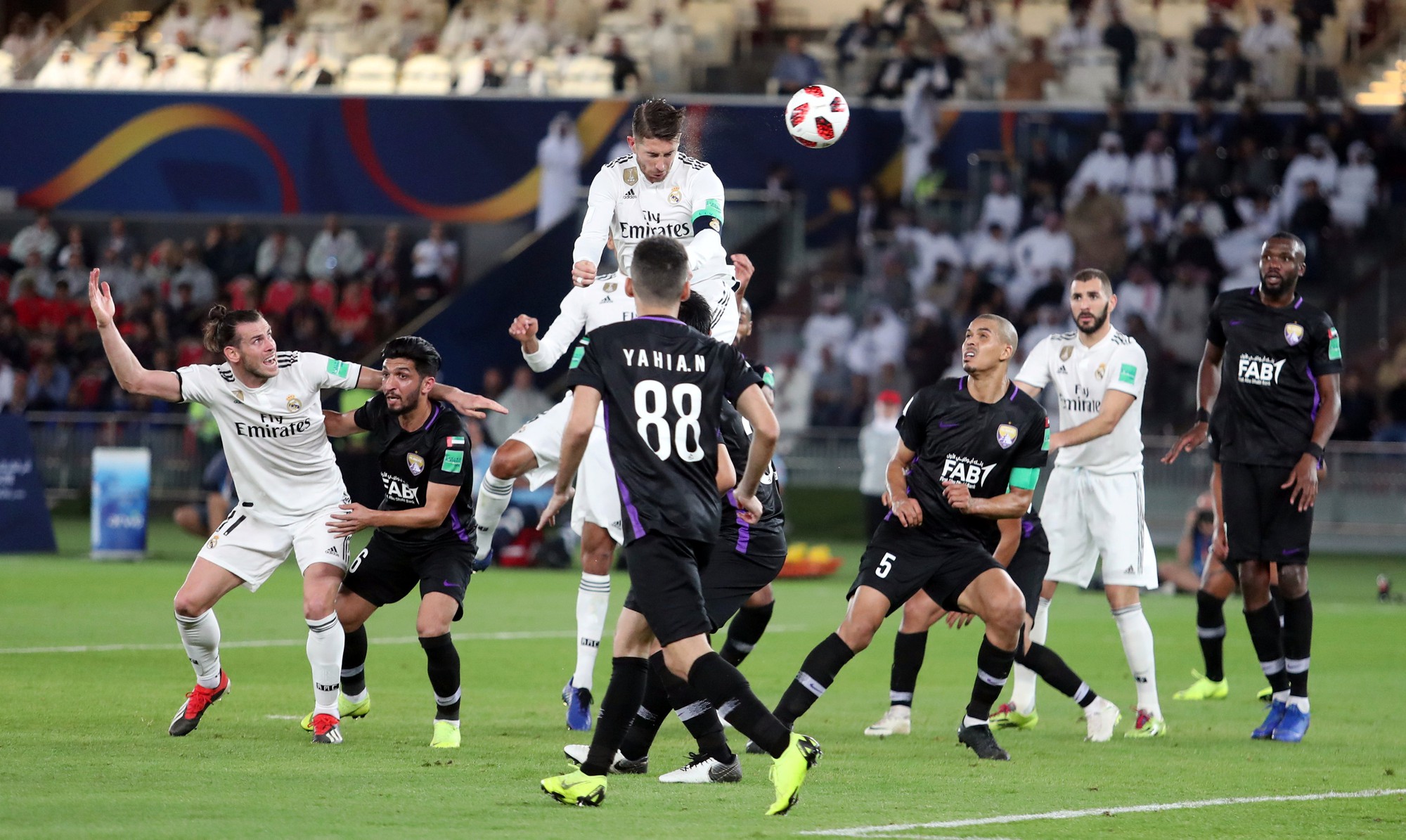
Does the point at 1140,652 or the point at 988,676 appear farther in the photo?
the point at 1140,652

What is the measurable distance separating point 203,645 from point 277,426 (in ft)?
3.66

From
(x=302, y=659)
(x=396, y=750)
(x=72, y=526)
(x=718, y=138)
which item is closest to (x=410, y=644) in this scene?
(x=302, y=659)

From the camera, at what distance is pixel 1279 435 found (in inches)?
381

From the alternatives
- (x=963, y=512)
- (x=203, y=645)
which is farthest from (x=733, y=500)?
(x=203, y=645)

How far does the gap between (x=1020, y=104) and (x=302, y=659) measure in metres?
17.2

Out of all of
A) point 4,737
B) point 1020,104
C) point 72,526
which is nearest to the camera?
point 4,737

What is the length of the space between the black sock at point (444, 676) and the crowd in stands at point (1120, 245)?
15.6m

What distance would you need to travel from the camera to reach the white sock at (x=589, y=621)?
928cm

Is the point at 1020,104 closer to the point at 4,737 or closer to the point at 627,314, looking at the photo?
the point at 627,314

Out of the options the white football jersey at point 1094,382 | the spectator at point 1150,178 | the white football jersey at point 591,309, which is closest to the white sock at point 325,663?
the white football jersey at point 591,309

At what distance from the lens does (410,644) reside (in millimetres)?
13273

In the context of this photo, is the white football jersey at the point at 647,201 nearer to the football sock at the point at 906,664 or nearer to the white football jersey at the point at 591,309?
the white football jersey at the point at 591,309

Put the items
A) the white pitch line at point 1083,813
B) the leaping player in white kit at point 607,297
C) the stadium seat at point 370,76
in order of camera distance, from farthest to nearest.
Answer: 1. the stadium seat at point 370,76
2. the leaping player in white kit at point 607,297
3. the white pitch line at point 1083,813

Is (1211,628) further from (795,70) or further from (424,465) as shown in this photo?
(795,70)
